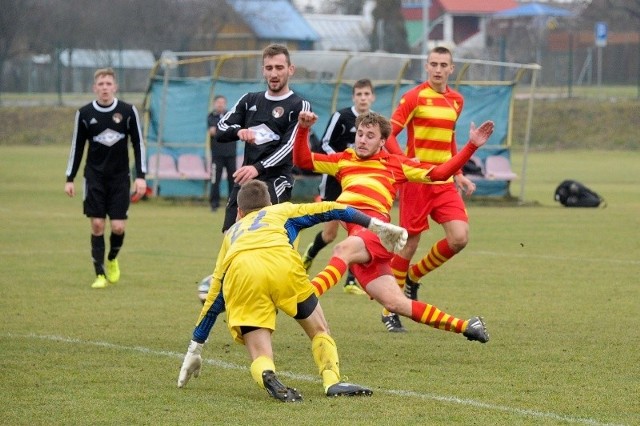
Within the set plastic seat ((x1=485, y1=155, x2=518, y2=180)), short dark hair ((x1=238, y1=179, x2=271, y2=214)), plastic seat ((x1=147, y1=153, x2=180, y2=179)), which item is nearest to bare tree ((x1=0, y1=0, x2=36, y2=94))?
plastic seat ((x1=147, y1=153, x2=180, y2=179))

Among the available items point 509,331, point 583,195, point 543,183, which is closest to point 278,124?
point 509,331

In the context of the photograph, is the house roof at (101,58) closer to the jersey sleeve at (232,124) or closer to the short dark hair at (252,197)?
the jersey sleeve at (232,124)

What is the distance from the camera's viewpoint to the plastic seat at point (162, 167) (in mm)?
24125

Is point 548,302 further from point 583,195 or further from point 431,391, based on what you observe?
point 583,195

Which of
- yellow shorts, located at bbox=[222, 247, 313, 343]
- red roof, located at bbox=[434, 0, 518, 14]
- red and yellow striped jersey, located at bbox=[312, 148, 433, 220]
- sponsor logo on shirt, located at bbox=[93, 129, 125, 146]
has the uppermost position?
red roof, located at bbox=[434, 0, 518, 14]

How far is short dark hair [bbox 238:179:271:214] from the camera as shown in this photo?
23.9 feet

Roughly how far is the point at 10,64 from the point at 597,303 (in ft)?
148

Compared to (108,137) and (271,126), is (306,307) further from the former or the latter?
(108,137)

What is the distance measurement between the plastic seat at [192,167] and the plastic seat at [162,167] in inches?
5.5

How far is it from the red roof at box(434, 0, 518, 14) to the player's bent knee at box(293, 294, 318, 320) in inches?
3021

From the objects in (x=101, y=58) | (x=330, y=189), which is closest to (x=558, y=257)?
(x=330, y=189)

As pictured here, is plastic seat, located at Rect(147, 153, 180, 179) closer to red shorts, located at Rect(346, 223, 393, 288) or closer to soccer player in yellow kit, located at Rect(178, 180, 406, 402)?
red shorts, located at Rect(346, 223, 393, 288)

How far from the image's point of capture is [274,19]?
216 feet

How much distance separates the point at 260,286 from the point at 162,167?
58.3 ft
